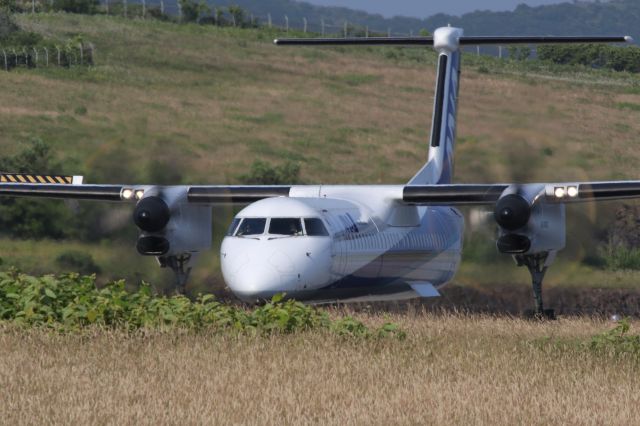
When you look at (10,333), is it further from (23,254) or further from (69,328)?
(23,254)

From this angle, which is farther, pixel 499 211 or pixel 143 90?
pixel 143 90

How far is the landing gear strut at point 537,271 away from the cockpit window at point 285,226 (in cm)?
687

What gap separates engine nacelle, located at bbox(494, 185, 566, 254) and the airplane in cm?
2

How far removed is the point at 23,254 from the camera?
30281mm

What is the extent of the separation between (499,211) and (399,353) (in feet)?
25.8

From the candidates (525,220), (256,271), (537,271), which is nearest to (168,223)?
(256,271)

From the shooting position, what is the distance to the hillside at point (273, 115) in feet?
97.0

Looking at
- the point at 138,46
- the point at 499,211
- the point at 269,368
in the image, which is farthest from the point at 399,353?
the point at 138,46

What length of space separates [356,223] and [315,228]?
2.32 m

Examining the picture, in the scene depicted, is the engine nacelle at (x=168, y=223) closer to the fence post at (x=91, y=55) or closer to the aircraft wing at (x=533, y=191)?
the aircraft wing at (x=533, y=191)

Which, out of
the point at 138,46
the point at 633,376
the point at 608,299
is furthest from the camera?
the point at 138,46

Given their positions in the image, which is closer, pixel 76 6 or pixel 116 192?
pixel 116 192

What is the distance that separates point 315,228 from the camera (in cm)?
2103

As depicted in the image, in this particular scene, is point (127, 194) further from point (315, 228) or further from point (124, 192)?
point (315, 228)
